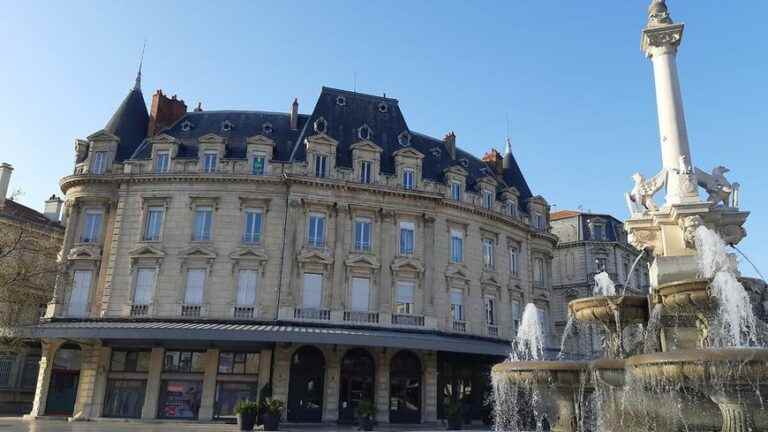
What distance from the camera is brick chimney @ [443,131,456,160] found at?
3475cm

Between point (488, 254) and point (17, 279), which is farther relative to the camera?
point (488, 254)

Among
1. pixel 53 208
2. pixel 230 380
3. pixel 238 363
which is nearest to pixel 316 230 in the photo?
pixel 238 363

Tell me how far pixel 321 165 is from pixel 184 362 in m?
11.6

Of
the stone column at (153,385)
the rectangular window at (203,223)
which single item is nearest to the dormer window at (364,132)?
the rectangular window at (203,223)

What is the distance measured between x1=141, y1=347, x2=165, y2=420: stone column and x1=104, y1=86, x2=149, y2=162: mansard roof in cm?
1090

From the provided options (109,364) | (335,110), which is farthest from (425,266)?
(109,364)

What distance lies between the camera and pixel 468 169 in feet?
115

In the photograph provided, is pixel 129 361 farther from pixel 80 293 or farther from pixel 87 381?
pixel 80 293

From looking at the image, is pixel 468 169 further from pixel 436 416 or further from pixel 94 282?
pixel 94 282

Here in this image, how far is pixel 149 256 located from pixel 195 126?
872cm

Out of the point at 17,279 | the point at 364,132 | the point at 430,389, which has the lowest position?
the point at 430,389

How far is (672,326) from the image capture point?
10.2m

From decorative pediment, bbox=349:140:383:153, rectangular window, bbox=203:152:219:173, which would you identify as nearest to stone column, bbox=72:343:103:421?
rectangular window, bbox=203:152:219:173

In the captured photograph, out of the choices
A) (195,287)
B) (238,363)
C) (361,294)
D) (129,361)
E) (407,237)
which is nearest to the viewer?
(238,363)
